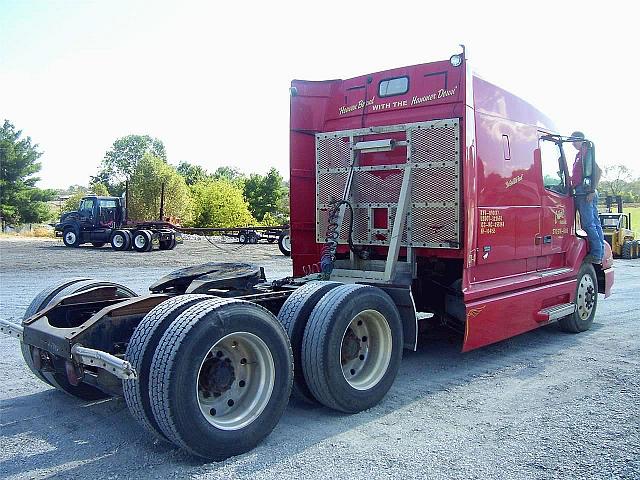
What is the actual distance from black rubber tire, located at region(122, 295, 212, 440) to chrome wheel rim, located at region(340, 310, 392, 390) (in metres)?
1.72

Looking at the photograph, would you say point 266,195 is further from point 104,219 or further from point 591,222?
point 591,222

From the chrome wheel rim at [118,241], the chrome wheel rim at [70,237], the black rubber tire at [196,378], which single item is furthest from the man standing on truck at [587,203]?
the chrome wheel rim at [70,237]

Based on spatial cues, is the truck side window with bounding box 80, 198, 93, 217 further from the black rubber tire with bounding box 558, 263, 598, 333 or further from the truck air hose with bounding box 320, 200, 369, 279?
the black rubber tire with bounding box 558, 263, 598, 333

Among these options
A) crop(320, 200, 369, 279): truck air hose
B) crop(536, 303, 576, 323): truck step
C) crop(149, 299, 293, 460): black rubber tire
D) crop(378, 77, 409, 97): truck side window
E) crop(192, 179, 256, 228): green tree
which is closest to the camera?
crop(149, 299, 293, 460): black rubber tire

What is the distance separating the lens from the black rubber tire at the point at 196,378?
368 cm

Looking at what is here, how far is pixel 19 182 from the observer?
54781 mm

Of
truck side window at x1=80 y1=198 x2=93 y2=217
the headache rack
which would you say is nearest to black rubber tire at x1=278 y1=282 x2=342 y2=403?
the headache rack

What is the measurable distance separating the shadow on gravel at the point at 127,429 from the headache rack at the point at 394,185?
4.03 feet

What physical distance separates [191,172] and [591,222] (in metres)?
90.0

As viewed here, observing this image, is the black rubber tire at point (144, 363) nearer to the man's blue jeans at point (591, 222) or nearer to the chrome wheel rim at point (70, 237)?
the man's blue jeans at point (591, 222)

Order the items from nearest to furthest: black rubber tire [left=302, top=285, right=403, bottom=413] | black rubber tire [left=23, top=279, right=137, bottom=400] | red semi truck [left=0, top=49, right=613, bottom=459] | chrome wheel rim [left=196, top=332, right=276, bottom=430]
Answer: red semi truck [left=0, top=49, right=613, bottom=459] < chrome wheel rim [left=196, top=332, right=276, bottom=430] < black rubber tire [left=302, top=285, right=403, bottom=413] < black rubber tire [left=23, top=279, right=137, bottom=400]

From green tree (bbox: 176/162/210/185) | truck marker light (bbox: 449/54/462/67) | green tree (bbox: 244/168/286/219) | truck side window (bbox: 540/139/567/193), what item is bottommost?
truck side window (bbox: 540/139/567/193)

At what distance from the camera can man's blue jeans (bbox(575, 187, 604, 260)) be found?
8414mm

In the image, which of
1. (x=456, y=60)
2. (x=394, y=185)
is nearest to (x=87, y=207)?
(x=394, y=185)
